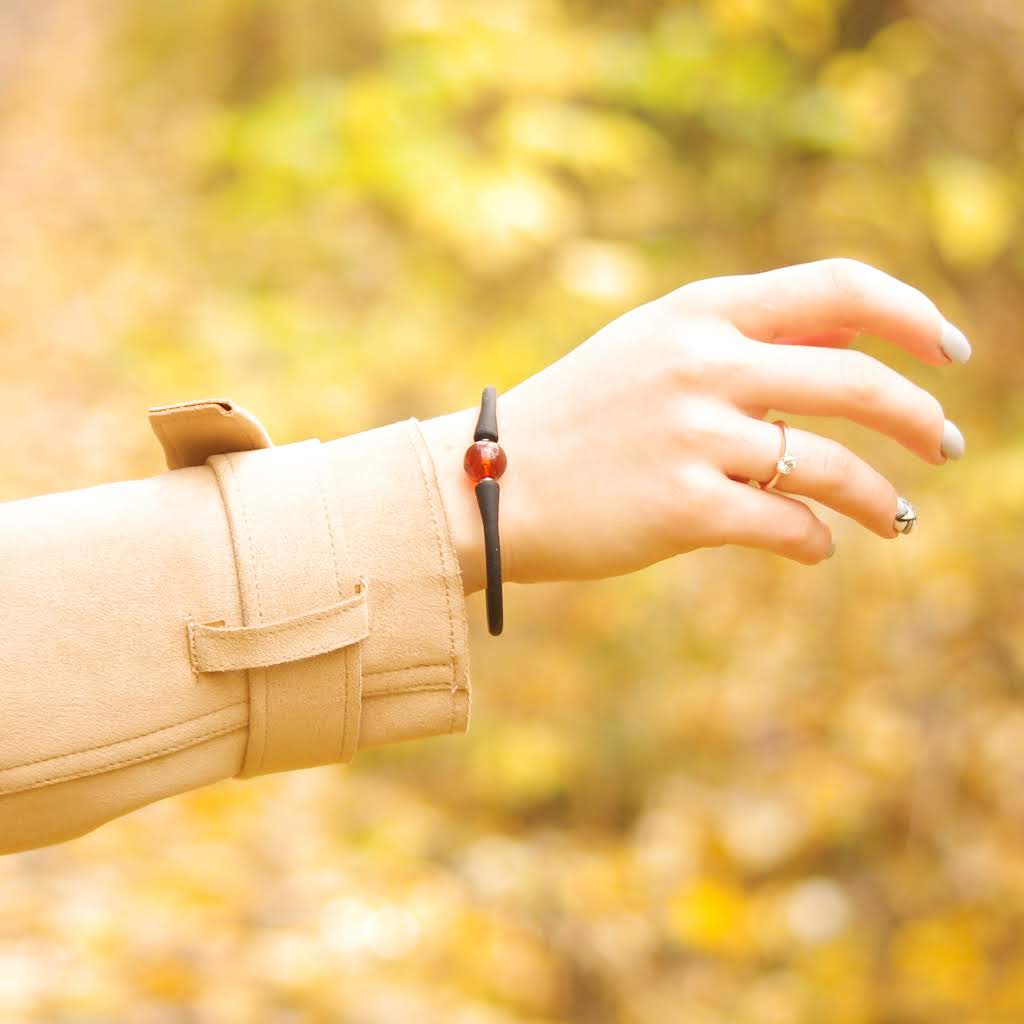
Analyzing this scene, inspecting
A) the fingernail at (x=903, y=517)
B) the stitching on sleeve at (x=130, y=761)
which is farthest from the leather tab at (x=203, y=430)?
the fingernail at (x=903, y=517)

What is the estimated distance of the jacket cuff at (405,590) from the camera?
1096 mm

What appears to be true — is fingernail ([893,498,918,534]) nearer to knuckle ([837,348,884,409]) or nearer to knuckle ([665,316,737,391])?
knuckle ([837,348,884,409])

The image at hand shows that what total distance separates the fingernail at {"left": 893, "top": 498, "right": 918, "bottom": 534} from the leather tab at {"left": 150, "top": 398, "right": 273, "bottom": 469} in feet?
2.01

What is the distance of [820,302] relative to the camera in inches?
42.2

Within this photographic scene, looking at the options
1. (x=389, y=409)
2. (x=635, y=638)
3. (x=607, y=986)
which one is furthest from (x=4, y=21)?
(x=607, y=986)

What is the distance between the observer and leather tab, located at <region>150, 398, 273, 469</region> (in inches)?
43.7

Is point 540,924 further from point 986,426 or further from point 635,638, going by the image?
point 986,426

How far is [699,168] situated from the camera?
11.9 ft

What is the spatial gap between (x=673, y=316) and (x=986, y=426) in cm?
254

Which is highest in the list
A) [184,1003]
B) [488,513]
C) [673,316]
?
[673,316]

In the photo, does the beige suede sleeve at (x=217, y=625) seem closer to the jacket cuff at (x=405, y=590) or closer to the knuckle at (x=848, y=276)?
the jacket cuff at (x=405, y=590)

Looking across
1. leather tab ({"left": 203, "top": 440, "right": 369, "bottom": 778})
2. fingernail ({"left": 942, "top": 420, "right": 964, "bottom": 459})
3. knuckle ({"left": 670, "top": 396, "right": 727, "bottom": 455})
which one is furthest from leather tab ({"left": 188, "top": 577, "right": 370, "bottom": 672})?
fingernail ({"left": 942, "top": 420, "right": 964, "bottom": 459})

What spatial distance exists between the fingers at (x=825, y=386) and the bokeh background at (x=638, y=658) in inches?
59.5

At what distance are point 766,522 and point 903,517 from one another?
15 cm
